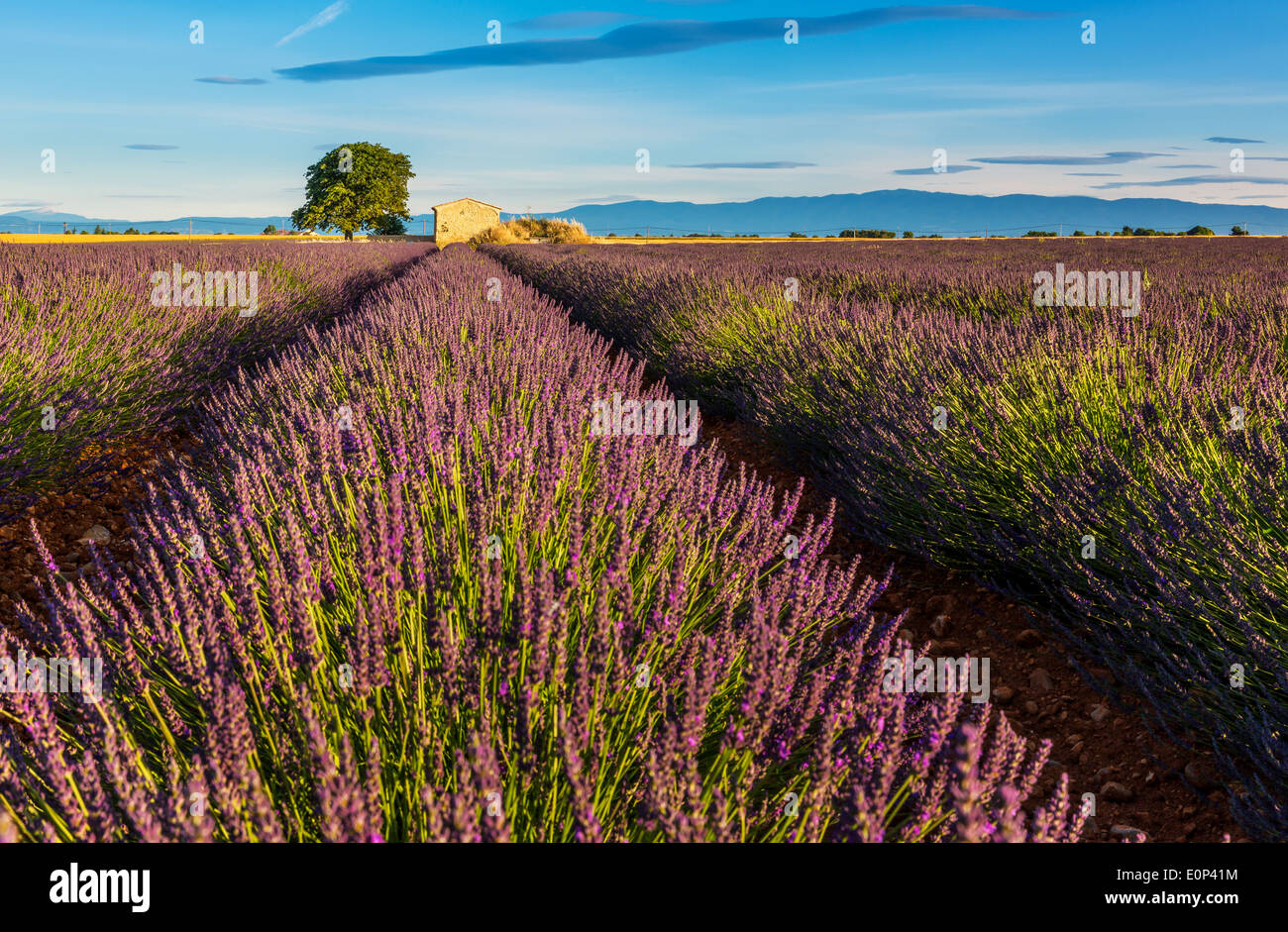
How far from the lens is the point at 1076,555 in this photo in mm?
2641

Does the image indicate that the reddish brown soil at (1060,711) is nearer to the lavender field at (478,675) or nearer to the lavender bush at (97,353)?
the lavender field at (478,675)

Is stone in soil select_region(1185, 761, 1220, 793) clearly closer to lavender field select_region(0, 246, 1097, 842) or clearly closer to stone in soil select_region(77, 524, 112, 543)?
lavender field select_region(0, 246, 1097, 842)

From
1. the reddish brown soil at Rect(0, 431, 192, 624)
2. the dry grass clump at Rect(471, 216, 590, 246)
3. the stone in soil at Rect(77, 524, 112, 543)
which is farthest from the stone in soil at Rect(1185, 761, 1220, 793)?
the dry grass clump at Rect(471, 216, 590, 246)

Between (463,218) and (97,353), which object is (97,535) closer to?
(97,353)

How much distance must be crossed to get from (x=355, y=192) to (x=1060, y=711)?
59.3 metres

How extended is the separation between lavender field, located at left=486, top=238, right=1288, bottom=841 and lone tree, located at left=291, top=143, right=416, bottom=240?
175 ft

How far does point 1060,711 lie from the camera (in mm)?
2547

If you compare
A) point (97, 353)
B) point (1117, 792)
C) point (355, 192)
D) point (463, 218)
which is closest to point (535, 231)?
point (463, 218)

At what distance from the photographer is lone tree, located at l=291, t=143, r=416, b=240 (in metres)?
Result: 53.2

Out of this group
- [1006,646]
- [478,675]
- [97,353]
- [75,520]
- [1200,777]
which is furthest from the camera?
[97,353]

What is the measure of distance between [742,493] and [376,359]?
2.07 meters

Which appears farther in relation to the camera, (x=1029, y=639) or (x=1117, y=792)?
(x=1029, y=639)

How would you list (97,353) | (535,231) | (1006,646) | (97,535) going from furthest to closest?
(535,231) → (97,353) → (97,535) → (1006,646)
